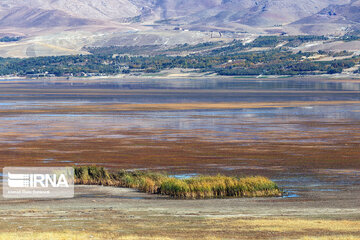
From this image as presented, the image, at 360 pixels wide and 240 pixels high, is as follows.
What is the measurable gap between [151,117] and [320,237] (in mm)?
43719

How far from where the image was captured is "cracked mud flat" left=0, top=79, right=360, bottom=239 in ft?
65.5

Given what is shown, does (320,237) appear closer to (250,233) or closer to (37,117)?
(250,233)

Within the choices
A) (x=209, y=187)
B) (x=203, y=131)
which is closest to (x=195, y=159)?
(x=209, y=187)

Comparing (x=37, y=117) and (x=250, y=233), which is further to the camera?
(x=37, y=117)

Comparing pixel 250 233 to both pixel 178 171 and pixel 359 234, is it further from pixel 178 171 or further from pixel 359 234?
pixel 178 171

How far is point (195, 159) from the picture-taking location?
117ft

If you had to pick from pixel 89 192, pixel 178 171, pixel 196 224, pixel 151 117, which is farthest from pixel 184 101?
pixel 196 224

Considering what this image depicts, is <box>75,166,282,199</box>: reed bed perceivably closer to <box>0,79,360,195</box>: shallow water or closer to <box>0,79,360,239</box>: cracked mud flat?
<box>0,79,360,239</box>: cracked mud flat

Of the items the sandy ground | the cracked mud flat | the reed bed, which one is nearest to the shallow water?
the cracked mud flat

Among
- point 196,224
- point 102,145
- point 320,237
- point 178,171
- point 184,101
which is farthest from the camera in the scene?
point 184,101

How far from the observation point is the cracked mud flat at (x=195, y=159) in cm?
1995

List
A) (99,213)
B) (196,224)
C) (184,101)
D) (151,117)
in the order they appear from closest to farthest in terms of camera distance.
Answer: (196,224)
(99,213)
(151,117)
(184,101)

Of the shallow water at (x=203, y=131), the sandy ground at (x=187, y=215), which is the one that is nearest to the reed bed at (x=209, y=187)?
the sandy ground at (x=187, y=215)

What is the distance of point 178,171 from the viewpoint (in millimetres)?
31781
